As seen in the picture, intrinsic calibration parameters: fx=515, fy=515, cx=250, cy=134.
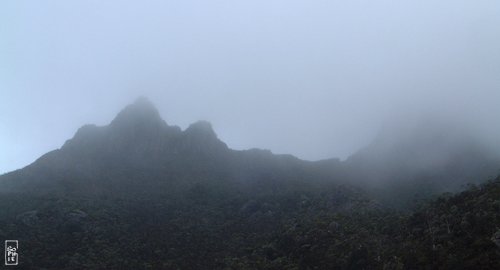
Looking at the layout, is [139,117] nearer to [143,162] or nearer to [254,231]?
[143,162]

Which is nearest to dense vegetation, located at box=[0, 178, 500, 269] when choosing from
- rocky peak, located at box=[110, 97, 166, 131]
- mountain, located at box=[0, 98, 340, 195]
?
mountain, located at box=[0, 98, 340, 195]

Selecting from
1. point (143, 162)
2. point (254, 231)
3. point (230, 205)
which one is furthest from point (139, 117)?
point (254, 231)

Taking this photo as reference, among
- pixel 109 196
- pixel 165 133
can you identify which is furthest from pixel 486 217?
pixel 165 133

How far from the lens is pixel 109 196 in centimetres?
8681

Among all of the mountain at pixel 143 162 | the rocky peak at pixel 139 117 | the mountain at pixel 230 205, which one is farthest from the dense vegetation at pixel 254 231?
the rocky peak at pixel 139 117

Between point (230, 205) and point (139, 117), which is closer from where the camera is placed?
point (230, 205)

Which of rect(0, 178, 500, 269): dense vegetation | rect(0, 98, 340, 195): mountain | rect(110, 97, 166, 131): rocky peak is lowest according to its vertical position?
rect(0, 178, 500, 269): dense vegetation

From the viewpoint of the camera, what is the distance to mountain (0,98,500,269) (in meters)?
54.9

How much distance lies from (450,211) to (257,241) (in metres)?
26.4

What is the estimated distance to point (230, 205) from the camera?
88875 mm

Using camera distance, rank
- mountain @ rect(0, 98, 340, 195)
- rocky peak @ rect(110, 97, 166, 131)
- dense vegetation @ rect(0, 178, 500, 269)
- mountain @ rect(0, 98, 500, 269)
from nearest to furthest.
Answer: dense vegetation @ rect(0, 178, 500, 269) → mountain @ rect(0, 98, 500, 269) → mountain @ rect(0, 98, 340, 195) → rocky peak @ rect(110, 97, 166, 131)

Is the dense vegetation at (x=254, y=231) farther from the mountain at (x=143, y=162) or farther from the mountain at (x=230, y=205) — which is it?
the mountain at (x=143, y=162)

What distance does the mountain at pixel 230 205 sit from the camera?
2162 inches

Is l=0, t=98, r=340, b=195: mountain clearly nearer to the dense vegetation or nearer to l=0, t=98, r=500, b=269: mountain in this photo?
l=0, t=98, r=500, b=269: mountain
